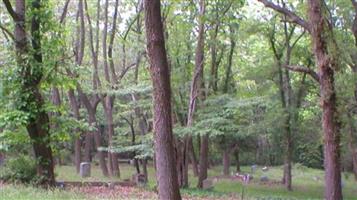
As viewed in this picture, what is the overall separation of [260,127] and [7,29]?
12308 mm

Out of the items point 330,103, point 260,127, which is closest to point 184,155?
point 260,127

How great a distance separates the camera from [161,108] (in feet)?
21.2

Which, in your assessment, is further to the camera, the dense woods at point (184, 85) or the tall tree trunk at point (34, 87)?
the tall tree trunk at point (34, 87)

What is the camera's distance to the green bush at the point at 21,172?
44.4ft

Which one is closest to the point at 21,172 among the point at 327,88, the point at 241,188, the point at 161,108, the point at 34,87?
the point at 34,87

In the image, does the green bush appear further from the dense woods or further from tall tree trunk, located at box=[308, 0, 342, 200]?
tall tree trunk, located at box=[308, 0, 342, 200]

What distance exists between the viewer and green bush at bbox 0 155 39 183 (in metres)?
13.5

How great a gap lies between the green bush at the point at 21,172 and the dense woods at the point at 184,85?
0.11ft

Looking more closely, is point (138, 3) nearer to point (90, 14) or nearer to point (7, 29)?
point (90, 14)

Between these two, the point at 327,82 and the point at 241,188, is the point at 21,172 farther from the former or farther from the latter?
the point at 241,188

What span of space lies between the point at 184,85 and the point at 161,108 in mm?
13658

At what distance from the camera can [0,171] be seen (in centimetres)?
1422

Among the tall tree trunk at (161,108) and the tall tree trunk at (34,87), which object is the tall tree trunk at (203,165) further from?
the tall tree trunk at (161,108)

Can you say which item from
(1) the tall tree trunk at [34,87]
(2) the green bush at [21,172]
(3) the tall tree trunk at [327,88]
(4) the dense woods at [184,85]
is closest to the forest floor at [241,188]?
(4) the dense woods at [184,85]
